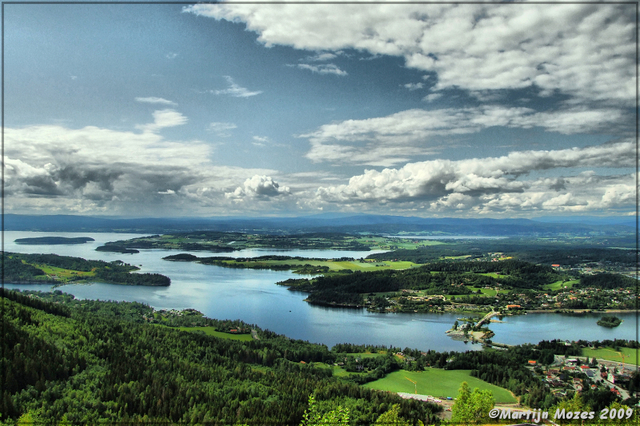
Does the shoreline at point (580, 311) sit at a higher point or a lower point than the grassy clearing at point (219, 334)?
lower

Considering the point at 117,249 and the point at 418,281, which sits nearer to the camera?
the point at 418,281

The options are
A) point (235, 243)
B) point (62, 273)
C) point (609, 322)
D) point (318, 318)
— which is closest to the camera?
point (609, 322)

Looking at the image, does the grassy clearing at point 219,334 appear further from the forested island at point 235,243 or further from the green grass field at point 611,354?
the forested island at point 235,243

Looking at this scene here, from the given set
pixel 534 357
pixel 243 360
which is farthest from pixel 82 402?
pixel 534 357

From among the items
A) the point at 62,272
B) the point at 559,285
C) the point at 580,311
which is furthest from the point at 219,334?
the point at 559,285

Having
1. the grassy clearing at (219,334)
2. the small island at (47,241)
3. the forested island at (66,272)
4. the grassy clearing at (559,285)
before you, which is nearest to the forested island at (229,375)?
the grassy clearing at (219,334)

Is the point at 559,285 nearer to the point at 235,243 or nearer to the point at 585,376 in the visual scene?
the point at 585,376

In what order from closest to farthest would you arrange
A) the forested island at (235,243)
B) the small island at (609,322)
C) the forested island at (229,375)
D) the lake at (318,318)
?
1. the forested island at (229,375)
2. the lake at (318,318)
3. the small island at (609,322)
4. the forested island at (235,243)
